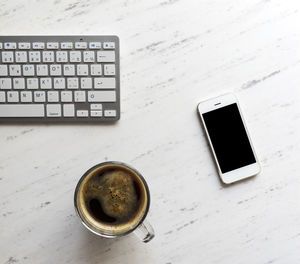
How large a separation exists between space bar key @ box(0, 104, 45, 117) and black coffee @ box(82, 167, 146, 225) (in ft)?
0.64

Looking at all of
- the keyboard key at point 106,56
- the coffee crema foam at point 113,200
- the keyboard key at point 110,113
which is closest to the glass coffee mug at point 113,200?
the coffee crema foam at point 113,200

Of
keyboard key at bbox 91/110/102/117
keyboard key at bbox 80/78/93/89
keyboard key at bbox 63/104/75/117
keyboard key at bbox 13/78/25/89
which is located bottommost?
keyboard key at bbox 91/110/102/117

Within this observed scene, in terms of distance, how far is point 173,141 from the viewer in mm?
801

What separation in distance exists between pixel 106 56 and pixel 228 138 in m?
0.31

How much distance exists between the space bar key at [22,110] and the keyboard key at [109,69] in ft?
0.50

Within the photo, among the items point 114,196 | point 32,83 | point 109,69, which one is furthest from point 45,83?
point 114,196

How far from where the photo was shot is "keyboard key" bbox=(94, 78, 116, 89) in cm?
77

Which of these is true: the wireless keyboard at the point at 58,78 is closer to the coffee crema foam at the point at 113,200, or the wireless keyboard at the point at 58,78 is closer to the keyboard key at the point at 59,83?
the keyboard key at the point at 59,83

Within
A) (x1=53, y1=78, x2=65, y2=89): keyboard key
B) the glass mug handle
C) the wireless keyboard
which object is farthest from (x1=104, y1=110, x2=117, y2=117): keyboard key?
the glass mug handle

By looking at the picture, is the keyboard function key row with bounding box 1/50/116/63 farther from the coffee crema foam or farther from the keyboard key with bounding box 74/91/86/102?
the coffee crema foam

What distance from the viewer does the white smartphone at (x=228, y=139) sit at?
0.80 m

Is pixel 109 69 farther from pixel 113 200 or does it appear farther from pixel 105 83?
pixel 113 200

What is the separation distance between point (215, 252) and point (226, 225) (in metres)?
0.06

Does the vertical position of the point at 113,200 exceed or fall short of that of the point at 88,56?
it falls short
